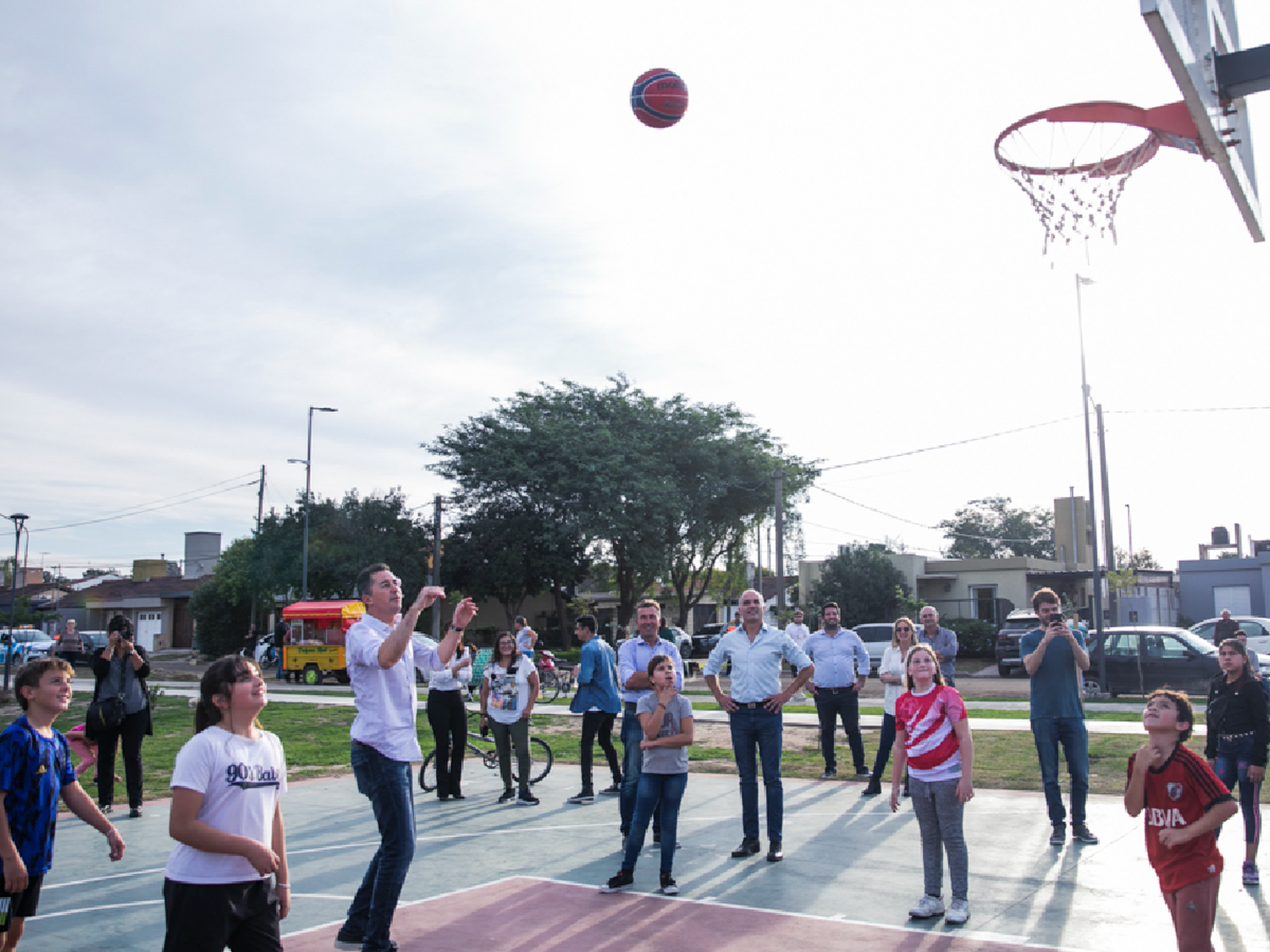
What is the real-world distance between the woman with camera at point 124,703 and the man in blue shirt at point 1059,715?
8277 mm

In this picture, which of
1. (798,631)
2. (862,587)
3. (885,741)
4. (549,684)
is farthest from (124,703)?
(862,587)

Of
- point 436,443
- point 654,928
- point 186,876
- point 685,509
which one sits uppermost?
point 436,443

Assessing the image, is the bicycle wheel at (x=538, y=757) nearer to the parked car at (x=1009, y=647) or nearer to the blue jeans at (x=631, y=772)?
the blue jeans at (x=631, y=772)

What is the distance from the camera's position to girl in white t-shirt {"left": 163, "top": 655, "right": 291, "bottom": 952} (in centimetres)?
367

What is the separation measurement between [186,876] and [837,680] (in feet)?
30.1

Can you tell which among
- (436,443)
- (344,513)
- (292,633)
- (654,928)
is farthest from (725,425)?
(654,928)

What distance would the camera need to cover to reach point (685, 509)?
4281 cm

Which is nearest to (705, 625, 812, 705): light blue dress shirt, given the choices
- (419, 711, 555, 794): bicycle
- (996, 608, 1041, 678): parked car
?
(419, 711, 555, 794): bicycle

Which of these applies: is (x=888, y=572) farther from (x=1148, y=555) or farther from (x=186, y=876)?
(x=1148, y=555)

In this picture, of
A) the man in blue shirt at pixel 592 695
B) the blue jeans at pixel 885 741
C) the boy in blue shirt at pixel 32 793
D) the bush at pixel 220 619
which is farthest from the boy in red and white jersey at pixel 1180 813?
the bush at pixel 220 619

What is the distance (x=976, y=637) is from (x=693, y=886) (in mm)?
32040

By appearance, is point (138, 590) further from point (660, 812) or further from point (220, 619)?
point (660, 812)

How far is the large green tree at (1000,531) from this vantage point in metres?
83.7

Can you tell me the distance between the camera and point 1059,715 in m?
8.46
